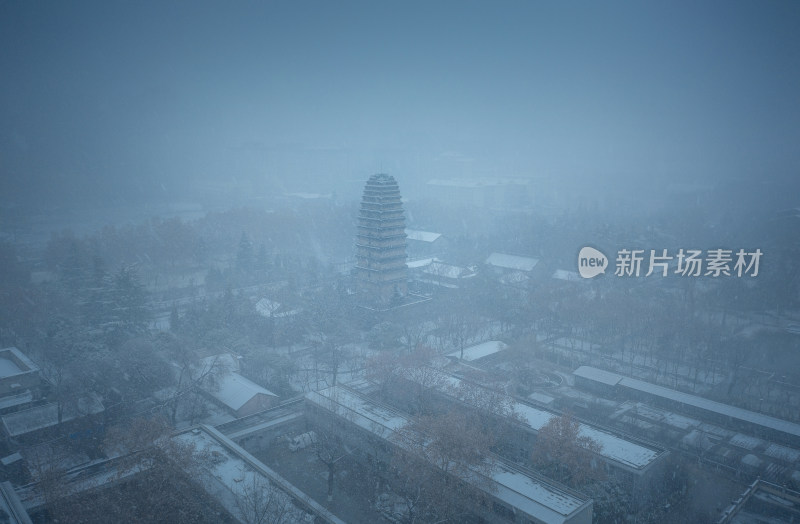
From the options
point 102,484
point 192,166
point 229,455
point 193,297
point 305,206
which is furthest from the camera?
point 192,166

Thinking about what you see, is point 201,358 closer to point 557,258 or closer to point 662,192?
point 557,258

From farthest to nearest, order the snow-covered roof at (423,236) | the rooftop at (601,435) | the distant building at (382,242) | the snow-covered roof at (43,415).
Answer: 1. the snow-covered roof at (423,236)
2. the distant building at (382,242)
3. the snow-covered roof at (43,415)
4. the rooftop at (601,435)

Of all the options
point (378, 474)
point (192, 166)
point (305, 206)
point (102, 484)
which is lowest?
point (378, 474)

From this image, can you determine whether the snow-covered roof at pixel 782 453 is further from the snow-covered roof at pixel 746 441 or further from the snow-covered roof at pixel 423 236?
the snow-covered roof at pixel 423 236

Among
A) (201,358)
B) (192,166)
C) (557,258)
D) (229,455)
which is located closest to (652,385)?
(229,455)

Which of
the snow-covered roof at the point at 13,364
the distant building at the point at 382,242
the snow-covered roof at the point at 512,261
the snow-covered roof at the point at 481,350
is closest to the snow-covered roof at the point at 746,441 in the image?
the snow-covered roof at the point at 481,350

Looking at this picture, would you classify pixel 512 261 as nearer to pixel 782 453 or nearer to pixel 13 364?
pixel 782 453

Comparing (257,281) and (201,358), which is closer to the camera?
(201,358)

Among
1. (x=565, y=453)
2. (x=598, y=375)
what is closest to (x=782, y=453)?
(x=598, y=375)
